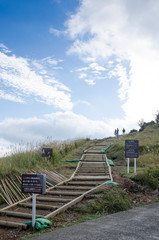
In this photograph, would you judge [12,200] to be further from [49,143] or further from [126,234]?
[49,143]

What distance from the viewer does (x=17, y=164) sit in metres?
9.52

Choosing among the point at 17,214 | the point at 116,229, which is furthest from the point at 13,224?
the point at 116,229

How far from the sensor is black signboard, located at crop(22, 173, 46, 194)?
509cm

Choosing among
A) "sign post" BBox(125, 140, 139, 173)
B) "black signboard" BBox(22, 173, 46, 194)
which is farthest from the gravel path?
"sign post" BBox(125, 140, 139, 173)

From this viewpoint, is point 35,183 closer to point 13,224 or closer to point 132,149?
point 13,224

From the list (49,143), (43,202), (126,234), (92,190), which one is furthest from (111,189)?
(49,143)

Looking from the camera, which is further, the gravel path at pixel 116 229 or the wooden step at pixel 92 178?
the wooden step at pixel 92 178

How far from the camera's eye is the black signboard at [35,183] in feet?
16.7

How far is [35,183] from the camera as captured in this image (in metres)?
5.14

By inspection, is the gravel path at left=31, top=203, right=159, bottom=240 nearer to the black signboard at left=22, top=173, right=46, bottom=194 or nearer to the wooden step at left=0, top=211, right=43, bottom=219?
the black signboard at left=22, top=173, right=46, bottom=194

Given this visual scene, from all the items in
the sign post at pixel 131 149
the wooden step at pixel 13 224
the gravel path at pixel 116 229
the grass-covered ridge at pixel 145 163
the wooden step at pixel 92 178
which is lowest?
the wooden step at pixel 13 224

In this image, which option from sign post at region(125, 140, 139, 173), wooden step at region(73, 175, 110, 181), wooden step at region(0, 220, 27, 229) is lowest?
wooden step at region(0, 220, 27, 229)

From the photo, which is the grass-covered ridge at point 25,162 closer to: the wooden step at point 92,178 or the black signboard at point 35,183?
the wooden step at point 92,178

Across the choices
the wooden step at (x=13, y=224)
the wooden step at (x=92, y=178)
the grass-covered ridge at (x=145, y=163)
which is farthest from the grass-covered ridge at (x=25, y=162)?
the grass-covered ridge at (x=145, y=163)
